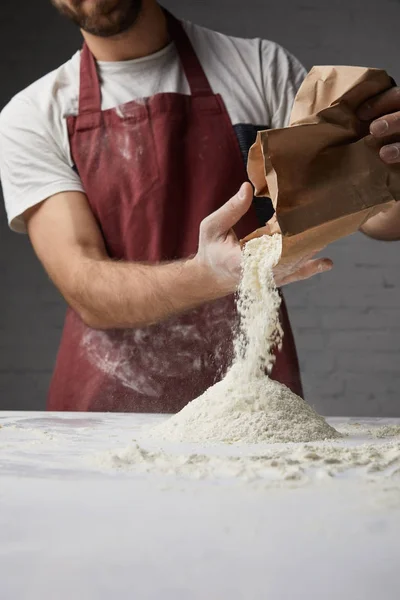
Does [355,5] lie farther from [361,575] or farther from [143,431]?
[361,575]

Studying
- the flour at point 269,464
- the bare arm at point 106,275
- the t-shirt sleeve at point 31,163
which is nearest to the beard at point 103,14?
the t-shirt sleeve at point 31,163

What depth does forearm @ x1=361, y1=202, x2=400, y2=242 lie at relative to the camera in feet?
4.09

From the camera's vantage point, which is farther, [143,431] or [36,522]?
[143,431]

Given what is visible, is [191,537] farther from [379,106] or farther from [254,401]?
[379,106]

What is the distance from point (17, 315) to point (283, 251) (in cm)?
174

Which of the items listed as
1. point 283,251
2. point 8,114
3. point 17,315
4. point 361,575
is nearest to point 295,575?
point 361,575

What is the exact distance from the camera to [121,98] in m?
1.46

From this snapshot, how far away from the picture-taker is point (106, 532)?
0.43m

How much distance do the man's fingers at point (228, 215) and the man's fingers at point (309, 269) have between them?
0.11m

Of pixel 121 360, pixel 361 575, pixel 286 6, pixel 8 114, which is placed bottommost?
pixel 361 575

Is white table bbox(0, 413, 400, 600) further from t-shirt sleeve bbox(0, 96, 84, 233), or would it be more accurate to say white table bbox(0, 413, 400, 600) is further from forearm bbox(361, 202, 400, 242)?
t-shirt sleeve bbox(0, 96, 84, 233)

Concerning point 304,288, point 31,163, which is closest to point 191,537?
point 31,163

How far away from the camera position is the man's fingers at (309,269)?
106 cm

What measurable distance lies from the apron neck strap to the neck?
23 mm
